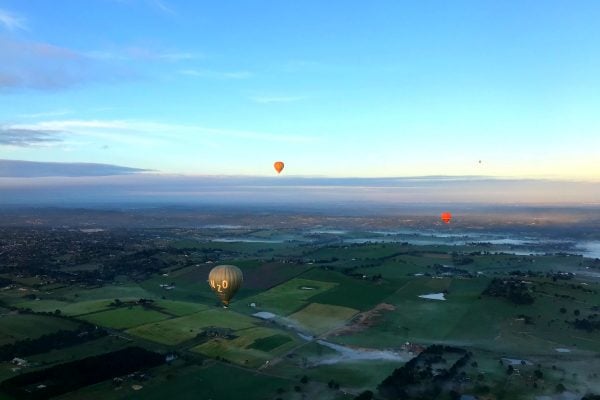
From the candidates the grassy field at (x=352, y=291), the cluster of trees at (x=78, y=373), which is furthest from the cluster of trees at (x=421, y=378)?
the grassy field at (x=352, y=291)

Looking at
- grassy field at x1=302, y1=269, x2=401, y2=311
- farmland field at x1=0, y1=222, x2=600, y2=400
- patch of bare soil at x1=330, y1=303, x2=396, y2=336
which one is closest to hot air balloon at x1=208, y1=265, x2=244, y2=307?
farmland field at x1=0, y1=222, x2=600, y2=400

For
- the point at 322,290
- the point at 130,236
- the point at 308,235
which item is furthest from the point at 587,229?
the point at 130,236

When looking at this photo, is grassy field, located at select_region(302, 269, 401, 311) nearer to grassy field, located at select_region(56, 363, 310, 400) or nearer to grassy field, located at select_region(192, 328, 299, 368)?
grassy field, located at select_region(192, 328, 299, 368)

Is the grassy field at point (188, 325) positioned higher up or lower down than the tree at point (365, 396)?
higher up

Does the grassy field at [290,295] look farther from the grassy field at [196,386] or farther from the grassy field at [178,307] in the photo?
the grassy field at [196,386]

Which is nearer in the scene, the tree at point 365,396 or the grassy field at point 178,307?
the tree at point 365,396

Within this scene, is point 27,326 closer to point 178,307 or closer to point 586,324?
point 178,307

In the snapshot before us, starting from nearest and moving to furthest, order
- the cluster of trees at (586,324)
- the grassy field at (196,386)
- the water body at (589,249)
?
the grassy field at (196,386), the cluster of trees at (586,324), the water body at (589,249)

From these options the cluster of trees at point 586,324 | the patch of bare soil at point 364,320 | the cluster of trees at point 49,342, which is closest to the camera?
the cluster of trees at point 49,342
